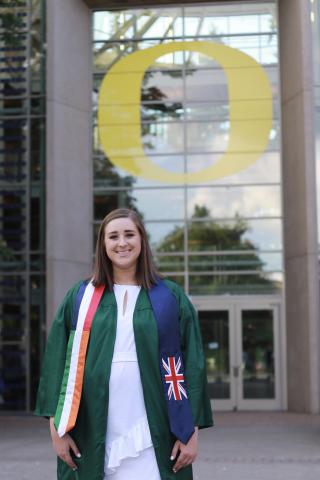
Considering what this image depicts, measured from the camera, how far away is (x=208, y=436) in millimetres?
12820

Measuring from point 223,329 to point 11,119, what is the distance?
6.60 metres

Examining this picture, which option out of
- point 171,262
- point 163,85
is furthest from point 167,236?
point 163,85

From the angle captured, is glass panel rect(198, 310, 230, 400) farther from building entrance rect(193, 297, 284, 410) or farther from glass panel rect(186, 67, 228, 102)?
glass panel rect(186, 67, 228, 102)

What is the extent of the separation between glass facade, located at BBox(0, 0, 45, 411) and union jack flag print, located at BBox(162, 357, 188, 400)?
14158 mm

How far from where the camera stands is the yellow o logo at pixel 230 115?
17781mm

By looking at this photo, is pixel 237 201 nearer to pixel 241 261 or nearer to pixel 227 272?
pixel 241 261

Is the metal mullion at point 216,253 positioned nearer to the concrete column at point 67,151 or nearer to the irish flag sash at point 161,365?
the concrete column at point 67,151

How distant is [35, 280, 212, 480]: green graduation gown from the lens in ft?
10.2

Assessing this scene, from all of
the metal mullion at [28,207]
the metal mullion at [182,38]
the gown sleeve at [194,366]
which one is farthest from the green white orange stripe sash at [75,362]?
the metal mullion at [182,38]

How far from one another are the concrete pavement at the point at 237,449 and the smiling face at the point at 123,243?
584 centimetres

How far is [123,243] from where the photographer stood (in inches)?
129

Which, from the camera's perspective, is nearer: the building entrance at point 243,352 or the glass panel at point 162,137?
the building entrance at point 243,352

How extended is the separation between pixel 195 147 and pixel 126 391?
1511 centimetres

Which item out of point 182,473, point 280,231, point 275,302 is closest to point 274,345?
point 275,302
